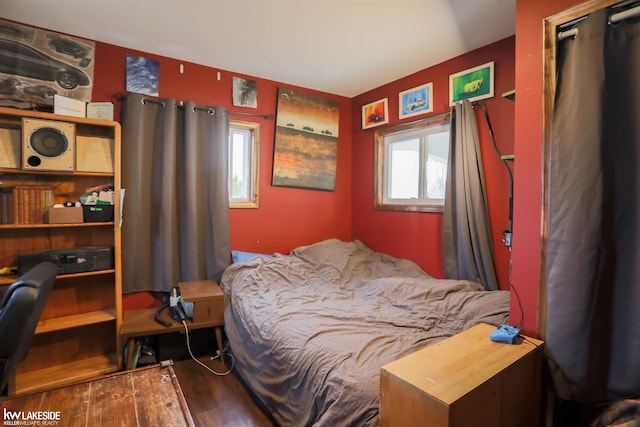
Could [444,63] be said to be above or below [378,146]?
above

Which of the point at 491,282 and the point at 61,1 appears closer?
the point at 61,1

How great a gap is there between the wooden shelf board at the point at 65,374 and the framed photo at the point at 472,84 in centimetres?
331

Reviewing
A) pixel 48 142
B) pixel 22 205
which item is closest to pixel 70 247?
pixel 22 205

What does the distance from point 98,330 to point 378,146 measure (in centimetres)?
297

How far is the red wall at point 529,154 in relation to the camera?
4.45ft

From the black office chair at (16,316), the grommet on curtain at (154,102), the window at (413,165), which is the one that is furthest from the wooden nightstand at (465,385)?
the grommet on curtain at (154,102)

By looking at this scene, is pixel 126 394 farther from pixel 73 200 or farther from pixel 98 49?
pixel 98 49

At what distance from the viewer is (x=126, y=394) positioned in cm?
124

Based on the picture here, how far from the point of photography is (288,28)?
2.18m

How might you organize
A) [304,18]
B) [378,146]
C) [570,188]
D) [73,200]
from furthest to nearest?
[378,146] → [73,200] → [304,18] → [570,188]

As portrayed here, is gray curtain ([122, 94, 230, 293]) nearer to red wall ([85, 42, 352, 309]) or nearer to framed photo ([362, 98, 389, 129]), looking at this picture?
red wall ([85, 42, 352, 309])

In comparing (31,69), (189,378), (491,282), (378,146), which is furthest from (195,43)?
(491,282)

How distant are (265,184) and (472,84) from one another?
203 centimetres

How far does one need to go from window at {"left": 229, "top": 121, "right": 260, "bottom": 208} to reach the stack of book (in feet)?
4.56
